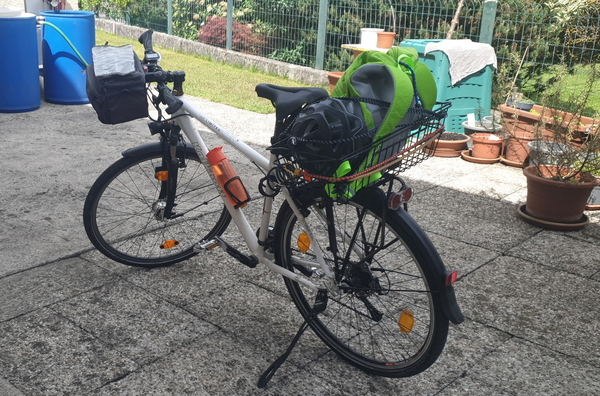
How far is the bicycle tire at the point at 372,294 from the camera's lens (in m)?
2.56

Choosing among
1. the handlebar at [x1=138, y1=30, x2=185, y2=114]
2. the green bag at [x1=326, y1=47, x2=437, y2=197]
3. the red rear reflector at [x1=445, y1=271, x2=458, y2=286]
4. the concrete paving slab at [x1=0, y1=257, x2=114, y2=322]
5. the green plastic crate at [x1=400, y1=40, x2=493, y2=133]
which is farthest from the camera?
the green plastic crate at [x1=400, y1=40, x2=493, y2=133]

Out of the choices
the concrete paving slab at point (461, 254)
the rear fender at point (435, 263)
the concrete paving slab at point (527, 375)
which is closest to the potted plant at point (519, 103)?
the concrete paving slab at point (461, 254)

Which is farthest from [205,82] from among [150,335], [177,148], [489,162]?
[150,335]

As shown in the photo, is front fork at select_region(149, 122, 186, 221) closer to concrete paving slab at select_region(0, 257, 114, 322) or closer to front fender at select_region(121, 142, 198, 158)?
front fender at select_region(121, 142, 198, 158)

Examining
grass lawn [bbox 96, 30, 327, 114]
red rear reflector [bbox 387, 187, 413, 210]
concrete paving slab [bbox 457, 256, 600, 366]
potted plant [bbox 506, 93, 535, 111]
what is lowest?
concrete paving slab [bbox 457, 256, 600, 366]

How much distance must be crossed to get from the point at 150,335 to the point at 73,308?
1.60 feet

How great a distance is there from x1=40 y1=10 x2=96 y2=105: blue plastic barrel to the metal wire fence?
12.2 ft

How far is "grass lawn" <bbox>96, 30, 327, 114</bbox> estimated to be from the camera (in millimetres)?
8414

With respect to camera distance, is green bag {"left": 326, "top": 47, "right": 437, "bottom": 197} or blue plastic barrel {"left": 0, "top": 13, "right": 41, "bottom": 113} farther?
blue plastic barrel {"left": 0, "top": 13, "right": 41, "bottom": 113}

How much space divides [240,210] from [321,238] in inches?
17.2

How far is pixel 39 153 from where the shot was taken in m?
5.80

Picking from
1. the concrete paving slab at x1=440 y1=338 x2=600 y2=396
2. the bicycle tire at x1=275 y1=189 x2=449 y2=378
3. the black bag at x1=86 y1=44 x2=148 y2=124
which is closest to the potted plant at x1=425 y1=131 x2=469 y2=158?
the bicycle tire at x1=275 y1=189 x2=449 y2=378

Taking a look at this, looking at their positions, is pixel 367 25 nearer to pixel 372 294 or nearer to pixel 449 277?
pixel 372 294

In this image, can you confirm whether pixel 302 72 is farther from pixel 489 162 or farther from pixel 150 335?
pixel 150 335
